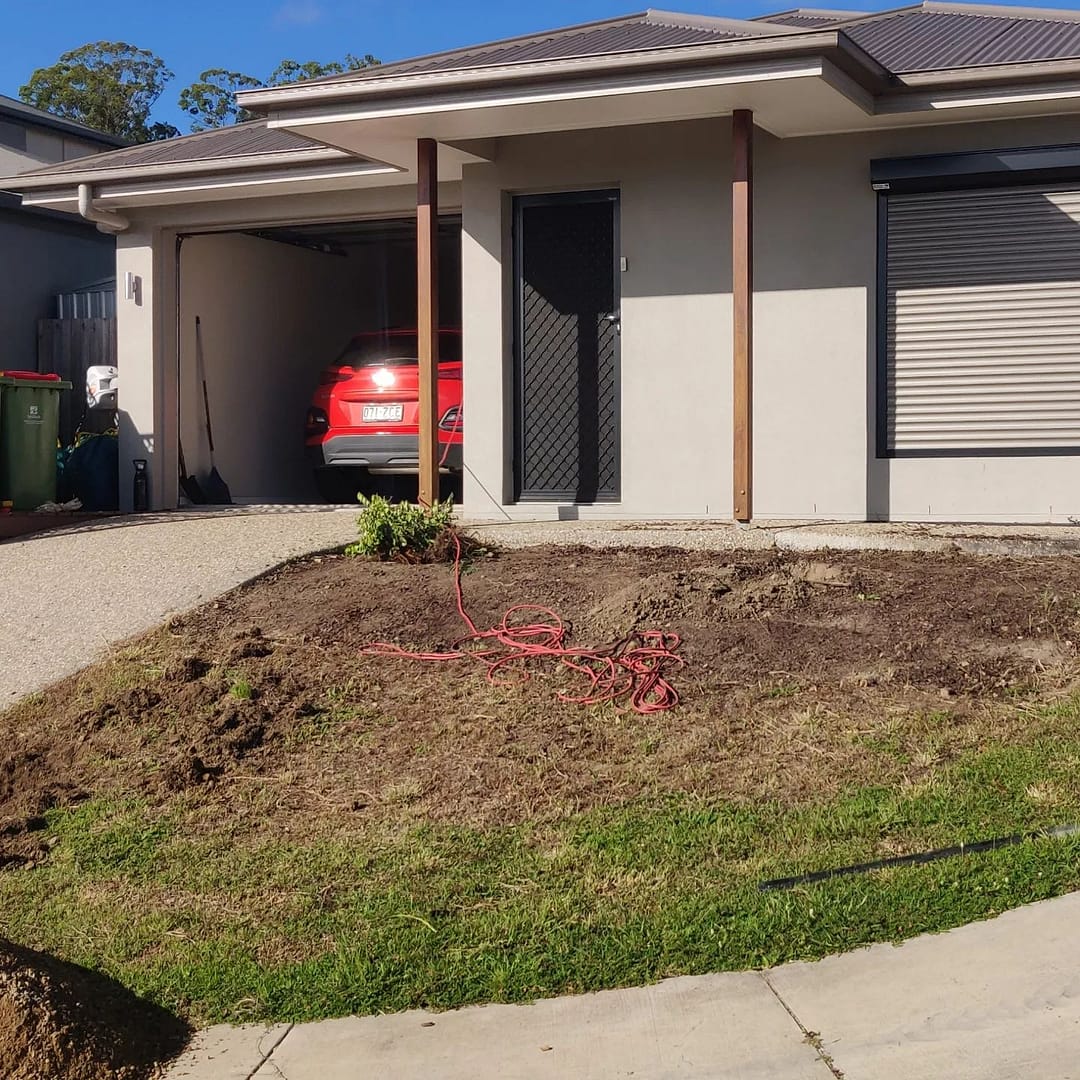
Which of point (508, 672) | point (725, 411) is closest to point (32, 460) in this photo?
point (725, 411)

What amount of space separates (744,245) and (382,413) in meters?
4.24

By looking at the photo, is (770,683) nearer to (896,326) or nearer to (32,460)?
(896,326)

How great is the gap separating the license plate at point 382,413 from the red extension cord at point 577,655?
5.37 metres

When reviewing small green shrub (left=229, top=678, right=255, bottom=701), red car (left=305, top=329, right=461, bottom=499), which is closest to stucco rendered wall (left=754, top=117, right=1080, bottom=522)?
red car (left=305, top=329, right=461, bottom=499)

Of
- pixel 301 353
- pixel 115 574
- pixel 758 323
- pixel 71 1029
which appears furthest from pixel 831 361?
pixel 71 1029

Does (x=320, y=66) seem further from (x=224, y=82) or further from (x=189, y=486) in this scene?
(x=189, y=486)

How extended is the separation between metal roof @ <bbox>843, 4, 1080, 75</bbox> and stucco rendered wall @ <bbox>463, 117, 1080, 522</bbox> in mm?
529

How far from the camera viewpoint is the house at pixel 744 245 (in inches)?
367

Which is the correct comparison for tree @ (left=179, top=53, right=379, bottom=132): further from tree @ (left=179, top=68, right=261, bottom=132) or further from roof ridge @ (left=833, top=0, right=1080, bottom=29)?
roof ridge @ (left=833, top=0, right=1080, bottom=29)

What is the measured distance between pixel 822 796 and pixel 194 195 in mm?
9419

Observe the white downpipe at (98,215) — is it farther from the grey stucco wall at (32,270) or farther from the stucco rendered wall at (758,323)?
the grey stucco wall at (32,270)

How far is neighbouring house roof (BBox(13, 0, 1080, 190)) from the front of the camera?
8688 millimetres

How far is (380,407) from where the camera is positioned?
12406 mm

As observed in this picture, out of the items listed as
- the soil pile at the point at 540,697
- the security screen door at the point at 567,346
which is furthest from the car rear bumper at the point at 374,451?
the soil pile at the point at 540,697
